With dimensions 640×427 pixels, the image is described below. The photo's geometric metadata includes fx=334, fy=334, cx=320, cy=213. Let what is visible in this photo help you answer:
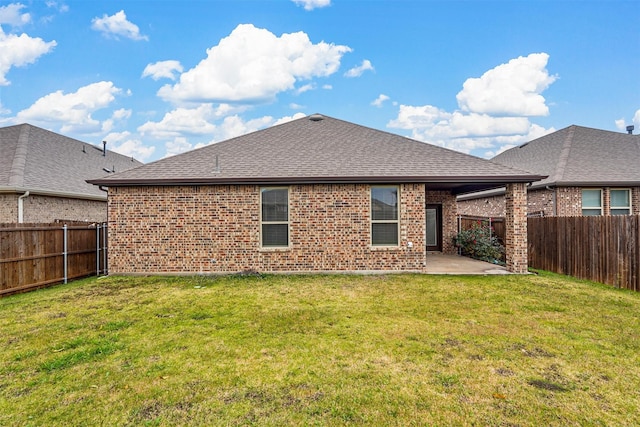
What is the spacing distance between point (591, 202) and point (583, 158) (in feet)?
6.84

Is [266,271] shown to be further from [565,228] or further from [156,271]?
[565,228]

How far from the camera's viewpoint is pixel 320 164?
9.87 metres

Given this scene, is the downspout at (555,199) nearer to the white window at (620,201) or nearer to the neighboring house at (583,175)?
the neighboring house at (583,175)

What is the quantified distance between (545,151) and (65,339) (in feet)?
59.8

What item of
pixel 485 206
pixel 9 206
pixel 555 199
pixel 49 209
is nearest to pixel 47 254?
pixel 9 206

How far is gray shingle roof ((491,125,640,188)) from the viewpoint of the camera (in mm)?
12484

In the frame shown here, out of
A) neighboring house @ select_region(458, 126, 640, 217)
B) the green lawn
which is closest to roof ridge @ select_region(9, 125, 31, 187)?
the green lawn

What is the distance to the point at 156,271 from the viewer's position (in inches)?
371

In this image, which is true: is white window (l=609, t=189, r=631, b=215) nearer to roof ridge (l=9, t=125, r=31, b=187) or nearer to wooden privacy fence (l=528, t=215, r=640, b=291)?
wooden privacy fence (l=528, t=215, r=640, b=291)

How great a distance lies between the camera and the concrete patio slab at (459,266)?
380 inches

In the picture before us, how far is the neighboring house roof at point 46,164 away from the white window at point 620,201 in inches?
810

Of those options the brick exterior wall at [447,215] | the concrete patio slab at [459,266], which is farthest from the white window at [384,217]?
the brick exterior wall at [447,215]

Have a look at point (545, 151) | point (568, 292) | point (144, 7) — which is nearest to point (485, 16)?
point (545, 151)

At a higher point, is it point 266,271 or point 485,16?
point 485,16
